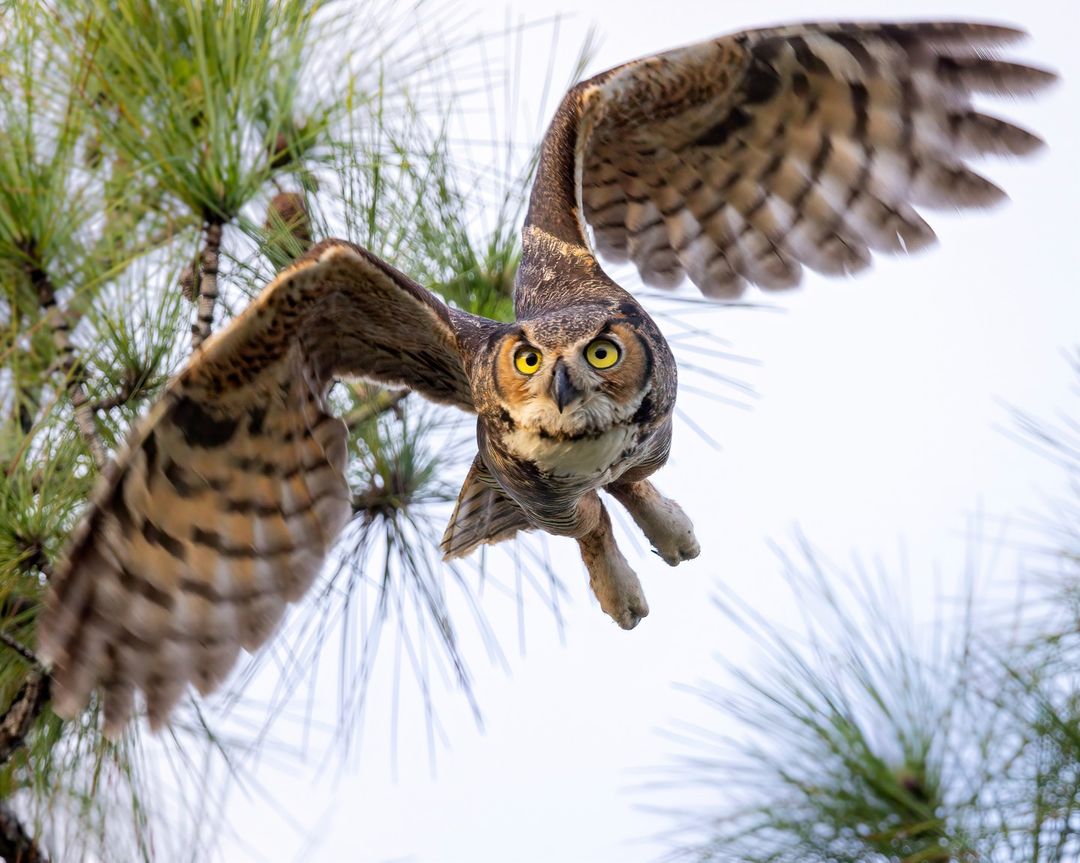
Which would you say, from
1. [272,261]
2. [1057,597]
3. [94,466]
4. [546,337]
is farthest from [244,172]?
[1057,597]

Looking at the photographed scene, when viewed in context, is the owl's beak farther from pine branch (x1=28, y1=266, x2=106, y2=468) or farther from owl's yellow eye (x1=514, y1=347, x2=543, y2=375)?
pine branch (x1=28, y1=266, x2=106, y2=468)

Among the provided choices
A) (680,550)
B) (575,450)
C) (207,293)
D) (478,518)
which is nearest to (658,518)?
(680,550)

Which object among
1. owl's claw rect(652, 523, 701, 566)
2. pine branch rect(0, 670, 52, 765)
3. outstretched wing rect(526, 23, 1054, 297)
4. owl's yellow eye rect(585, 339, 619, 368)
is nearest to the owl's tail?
owl's claw rect(652, 523, 701, 566)

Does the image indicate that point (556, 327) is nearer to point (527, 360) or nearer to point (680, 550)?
point (527, 360)

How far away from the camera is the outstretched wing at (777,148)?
101 inches

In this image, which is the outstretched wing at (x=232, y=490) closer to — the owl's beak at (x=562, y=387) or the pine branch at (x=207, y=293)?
the pine branch at (x=207, y=293)

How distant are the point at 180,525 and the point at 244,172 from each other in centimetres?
61

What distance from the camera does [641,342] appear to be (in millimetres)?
2072

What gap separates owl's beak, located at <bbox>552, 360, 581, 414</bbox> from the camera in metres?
1.99

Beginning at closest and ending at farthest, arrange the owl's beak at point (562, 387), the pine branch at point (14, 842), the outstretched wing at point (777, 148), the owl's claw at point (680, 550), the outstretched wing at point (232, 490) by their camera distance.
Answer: the owl's beak at point (562, 387)
the pine branch at point (14, 842)
the outstretched wing at point (232, 490)
the outstretched wing at point (777, 148)
the owl's claw at point (680, 550)

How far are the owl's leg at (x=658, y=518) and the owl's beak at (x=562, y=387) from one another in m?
0.65

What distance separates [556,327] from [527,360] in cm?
6

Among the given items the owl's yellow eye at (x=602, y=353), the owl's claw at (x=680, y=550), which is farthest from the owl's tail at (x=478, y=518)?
the owl's yellow eye at (x=602, y=353)

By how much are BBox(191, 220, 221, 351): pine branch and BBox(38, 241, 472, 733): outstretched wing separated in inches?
2.2
